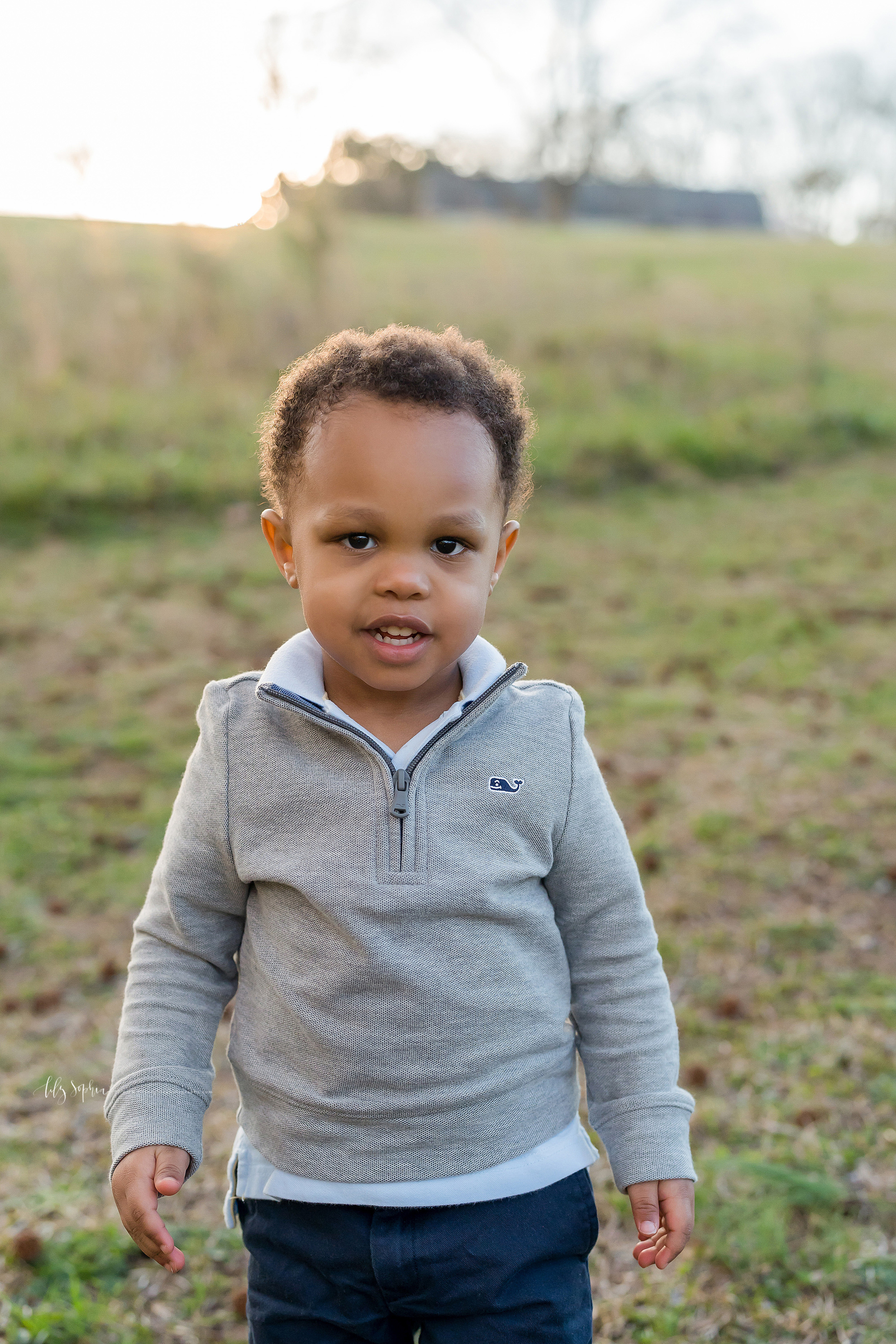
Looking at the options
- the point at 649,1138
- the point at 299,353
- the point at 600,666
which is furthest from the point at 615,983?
the point at 299,353

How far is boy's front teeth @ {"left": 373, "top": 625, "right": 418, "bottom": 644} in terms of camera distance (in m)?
1.34

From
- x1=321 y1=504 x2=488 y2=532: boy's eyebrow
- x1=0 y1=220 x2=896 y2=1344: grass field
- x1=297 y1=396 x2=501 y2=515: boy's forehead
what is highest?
x1=297 y1=396 x2=501 y2=515: boy's forehead

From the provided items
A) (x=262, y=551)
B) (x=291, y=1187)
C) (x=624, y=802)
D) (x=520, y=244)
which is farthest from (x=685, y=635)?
(x=520, y=244)

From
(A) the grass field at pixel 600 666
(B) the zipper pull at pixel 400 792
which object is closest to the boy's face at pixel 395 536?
(B) the zipper pull at pixel 400 792

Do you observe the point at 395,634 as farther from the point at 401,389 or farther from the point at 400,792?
the point at 401,389

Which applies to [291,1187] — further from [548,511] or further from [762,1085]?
[548,511]

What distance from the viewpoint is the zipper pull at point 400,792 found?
1325mm

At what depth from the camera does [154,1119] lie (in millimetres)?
1348

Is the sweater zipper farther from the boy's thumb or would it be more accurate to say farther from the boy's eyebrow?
the boy's thumb

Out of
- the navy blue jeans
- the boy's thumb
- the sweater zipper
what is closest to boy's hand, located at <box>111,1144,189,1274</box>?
the boy's thumb

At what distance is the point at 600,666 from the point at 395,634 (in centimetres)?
385

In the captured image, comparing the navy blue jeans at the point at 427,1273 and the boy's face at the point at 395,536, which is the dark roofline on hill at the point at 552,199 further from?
the navy blue jeans at the point at 427,1273

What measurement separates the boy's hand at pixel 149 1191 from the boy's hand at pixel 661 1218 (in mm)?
557

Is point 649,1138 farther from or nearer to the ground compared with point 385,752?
nearer to the ground
